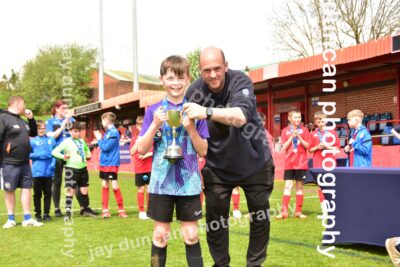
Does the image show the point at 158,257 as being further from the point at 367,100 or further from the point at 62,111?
the point at 367,100

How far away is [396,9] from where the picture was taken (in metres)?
29.9

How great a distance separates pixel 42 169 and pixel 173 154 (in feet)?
A: 20.6

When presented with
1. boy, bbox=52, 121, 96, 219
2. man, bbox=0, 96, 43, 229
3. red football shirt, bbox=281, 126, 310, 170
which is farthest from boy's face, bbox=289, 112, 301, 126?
man, bbox=0, 96, 43, 229

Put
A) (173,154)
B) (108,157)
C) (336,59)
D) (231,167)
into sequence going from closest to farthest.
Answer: (173,154) < (231,167) < (108,157) < (336,59)

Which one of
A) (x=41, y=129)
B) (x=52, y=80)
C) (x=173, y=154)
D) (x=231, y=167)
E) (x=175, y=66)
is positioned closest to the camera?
(x=173, y=154)

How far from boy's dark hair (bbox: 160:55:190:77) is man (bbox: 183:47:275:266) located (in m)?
0.38

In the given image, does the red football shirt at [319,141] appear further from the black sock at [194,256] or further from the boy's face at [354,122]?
the black sock at [194,256]

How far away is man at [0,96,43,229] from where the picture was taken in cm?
779

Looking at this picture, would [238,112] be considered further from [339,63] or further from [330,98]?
[330,98]

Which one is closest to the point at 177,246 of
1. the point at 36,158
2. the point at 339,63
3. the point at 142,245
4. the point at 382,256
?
the point at 142,245

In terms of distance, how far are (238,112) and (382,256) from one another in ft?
9.45

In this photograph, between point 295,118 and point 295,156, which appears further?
point 295,156

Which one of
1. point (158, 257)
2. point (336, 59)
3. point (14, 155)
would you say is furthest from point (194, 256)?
point (336, 59)

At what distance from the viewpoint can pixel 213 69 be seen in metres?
3.67
